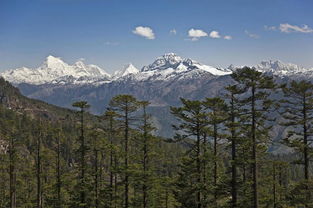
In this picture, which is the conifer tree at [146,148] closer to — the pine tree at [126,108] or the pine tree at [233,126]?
the pine tree at [126,108]

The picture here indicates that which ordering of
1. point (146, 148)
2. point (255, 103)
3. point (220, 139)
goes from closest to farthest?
point (255, 103), point (220, 139), point (146, 148)

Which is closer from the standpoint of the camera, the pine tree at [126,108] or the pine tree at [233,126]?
the pine tree at [233,126]

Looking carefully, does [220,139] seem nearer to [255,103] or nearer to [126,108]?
[255,103]

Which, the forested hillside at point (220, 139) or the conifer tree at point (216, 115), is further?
the conifer tree at point (216, 115)

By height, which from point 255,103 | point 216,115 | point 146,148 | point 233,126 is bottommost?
point 146,148

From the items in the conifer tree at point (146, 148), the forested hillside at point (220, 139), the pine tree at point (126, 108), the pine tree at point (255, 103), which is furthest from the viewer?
the pine tree at point (126, 108)

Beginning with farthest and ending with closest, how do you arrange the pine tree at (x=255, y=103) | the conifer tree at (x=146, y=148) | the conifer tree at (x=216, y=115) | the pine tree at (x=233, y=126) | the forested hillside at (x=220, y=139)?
1. the conifer tree at (x=146, y=148)
2. the conifer tree at (x=216, y=115)
3. the pine tree at (x=233, y=126)
4. the forested hillside at (x=220, y=139)
5. the pine tree at (x=255, y=103)

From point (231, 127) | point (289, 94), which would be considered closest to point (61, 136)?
point (231, 127)

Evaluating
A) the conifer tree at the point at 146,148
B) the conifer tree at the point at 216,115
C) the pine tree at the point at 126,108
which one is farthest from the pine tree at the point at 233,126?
the pine tree at the point at 126,108

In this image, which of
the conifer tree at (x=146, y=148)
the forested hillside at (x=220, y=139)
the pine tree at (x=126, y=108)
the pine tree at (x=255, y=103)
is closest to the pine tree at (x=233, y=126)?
the forested hillside at (x=220, y=139)

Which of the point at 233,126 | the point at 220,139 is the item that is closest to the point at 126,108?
the point at 220,139

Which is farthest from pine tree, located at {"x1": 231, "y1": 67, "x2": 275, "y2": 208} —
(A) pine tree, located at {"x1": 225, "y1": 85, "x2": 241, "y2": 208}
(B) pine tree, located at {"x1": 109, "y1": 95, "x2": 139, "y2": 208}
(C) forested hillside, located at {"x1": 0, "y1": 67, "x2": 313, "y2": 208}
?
(B) pine tree, located at {"x1": 109, "y1": 95, "x2": 139, "y2": 208}

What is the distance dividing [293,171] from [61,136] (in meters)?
168

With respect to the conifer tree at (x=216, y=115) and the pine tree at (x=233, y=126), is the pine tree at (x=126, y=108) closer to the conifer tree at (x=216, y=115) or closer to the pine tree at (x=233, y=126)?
the conifer tree at (x=216, y=115)
